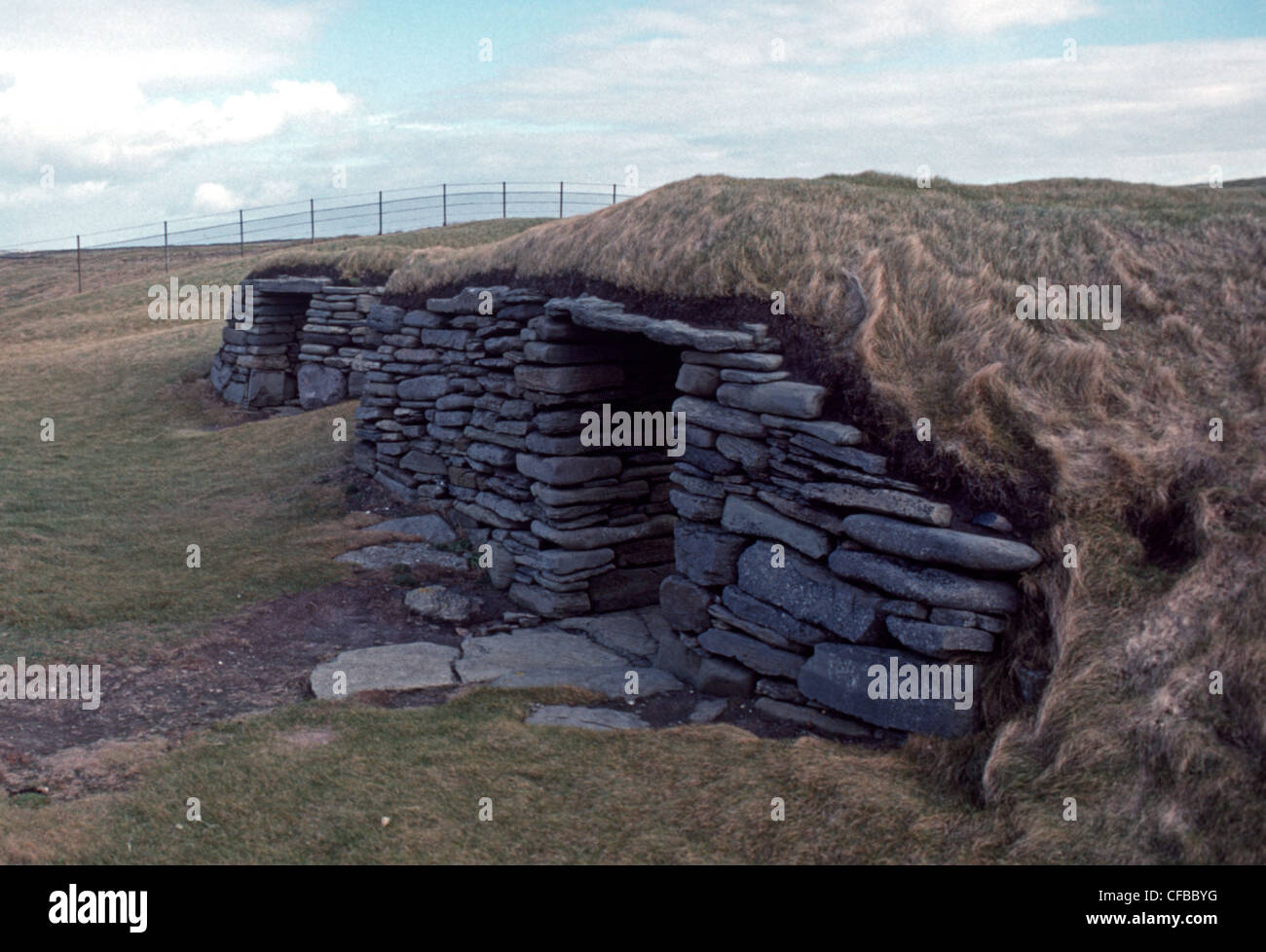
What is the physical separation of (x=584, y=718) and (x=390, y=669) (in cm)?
172

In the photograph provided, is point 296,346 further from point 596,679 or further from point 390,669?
point 596,679

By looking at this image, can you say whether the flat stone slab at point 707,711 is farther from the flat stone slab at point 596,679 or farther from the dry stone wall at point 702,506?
the flat stone slab at point 596,679

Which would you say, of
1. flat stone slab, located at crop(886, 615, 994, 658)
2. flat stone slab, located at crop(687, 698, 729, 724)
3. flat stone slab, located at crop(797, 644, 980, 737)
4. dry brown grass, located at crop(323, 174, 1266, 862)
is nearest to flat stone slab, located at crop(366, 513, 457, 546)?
dry brown grass, located at crop(323, 174, 1266, 862)

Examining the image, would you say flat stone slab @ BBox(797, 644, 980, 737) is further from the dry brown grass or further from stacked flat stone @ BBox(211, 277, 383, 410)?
stacked flat stone @ BBox(211, 277, 383, 410)

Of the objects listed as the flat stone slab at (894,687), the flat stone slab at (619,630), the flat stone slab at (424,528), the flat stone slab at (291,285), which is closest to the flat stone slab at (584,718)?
the flat stone slab at (894,687)

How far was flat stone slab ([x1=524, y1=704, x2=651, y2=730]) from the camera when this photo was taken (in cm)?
615

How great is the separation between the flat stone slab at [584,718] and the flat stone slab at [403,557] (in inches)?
136

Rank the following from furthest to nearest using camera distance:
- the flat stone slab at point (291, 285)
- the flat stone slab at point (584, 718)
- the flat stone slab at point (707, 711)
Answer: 1. the flat stone slab at point (291, 285)
2. the flat stone slab at point (707, 711)
3. the flat stone slab at point (584, 718)

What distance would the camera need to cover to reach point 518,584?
9141mm

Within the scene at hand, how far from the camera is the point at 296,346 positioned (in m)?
17.7

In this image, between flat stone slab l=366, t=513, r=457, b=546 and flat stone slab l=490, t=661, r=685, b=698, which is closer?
flat stone slab l=490, t=661, r=685, b=698

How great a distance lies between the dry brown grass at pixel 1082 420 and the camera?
14.5 ft

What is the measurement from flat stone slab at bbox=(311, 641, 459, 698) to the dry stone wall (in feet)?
5.01

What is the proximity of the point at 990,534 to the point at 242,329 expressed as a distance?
15458 millimetres
